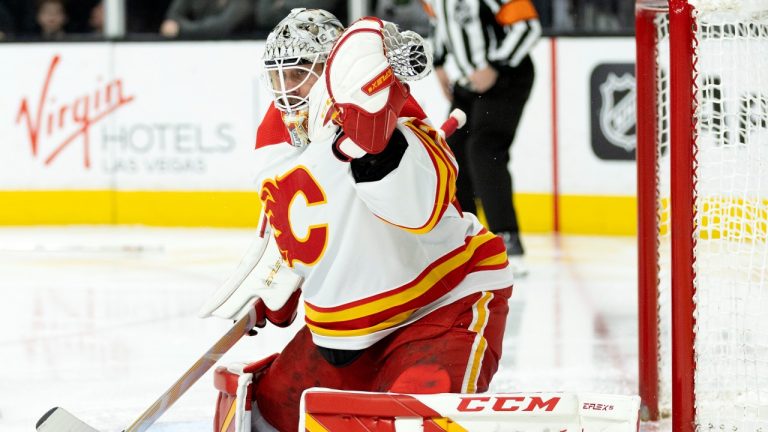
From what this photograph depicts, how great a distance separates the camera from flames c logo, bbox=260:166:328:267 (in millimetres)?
1770

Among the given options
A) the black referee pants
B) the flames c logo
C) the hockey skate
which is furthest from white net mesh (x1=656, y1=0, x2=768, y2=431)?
the black referee pants

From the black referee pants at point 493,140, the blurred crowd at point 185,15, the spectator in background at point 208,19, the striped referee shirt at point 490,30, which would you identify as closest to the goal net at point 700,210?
the black referee pants at point 493,140

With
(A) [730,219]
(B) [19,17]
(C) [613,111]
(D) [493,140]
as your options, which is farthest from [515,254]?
(B) [19,17]

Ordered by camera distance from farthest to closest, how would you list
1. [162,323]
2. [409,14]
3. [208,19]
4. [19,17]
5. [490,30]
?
[19,17] → [208,19] → [409,14] → [490,30] → [162,323]

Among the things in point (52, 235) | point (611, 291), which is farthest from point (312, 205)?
point (52, 235)

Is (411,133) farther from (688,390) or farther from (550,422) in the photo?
(688,390)

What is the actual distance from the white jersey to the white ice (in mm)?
534

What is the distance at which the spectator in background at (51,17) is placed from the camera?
570 centimetres

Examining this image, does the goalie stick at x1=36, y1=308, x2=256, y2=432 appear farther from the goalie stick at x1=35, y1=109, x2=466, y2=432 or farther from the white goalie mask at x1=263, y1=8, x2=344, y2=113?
the white goalie mask at x1=263, y1=8, x2=344, y2=113

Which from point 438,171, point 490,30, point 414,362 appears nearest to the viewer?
point 438,171

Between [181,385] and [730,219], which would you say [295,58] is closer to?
[181,385]

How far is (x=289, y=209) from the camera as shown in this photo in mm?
1803

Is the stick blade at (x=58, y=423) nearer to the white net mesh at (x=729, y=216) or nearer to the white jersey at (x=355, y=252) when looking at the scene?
the white jersey at (x=355, y=252)

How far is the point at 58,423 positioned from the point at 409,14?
151 inches
